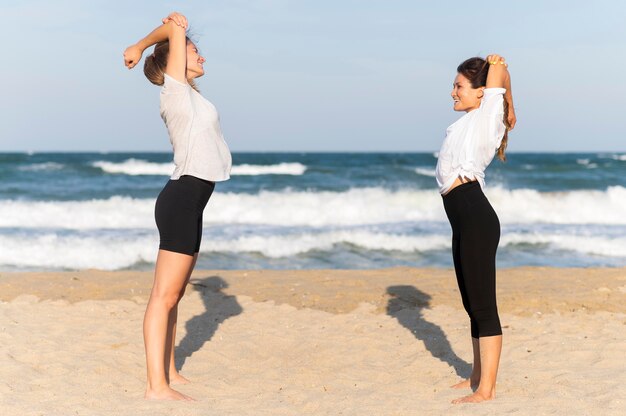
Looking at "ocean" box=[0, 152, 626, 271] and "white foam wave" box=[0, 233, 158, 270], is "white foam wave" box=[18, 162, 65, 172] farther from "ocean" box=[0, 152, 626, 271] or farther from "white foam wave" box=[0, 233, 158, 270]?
"white foam wave" box=[0, 233, 158, 270]

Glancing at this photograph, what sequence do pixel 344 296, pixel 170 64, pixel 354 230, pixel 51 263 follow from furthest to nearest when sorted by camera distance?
pixel 354 230, pixel 51 263, pixel 344 296, pixel 170 64

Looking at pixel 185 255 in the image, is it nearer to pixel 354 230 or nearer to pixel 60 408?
pixel 60 408

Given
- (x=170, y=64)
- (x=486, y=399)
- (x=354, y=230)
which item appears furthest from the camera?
(x=354, y=230)

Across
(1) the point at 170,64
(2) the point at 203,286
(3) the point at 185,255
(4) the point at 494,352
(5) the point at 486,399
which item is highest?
(1) the point at 170,64

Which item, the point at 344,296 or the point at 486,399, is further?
the point at 344,296

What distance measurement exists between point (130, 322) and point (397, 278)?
396cm

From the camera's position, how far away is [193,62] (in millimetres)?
4340

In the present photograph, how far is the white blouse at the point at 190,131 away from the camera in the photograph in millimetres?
4254

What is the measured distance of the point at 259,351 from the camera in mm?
6160

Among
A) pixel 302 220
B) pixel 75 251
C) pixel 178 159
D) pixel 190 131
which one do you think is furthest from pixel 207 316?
pixel 302 220

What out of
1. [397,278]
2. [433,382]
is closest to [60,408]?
[433,382]

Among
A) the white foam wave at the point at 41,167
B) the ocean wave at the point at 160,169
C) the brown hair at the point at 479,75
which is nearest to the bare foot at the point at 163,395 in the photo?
the brown hair at the point at 479,75

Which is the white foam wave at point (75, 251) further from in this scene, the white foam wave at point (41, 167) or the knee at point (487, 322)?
the white foam wave at point (41, 167)

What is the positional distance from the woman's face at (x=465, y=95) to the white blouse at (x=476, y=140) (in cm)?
9
